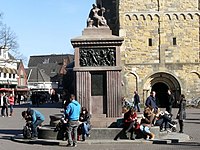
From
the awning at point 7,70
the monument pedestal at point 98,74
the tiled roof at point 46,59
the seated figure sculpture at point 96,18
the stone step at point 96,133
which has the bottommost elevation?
the stone step at point 96,133

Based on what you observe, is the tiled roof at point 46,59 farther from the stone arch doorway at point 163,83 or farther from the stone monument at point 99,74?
the stone monument at point 99,74

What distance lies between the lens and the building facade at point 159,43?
39.8 m

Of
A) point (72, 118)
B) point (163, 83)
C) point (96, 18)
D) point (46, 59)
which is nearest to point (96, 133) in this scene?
point (72, 118)

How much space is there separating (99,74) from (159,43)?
23.6 m

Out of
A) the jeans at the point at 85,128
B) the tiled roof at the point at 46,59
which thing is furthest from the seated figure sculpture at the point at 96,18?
the tiled roof at the point at 46,59

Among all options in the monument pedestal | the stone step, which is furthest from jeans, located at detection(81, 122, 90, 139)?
the monument pedestal

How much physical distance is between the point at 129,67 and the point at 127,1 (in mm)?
5768

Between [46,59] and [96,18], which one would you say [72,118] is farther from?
[46,59]

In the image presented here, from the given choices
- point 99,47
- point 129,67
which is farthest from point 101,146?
point 129,67

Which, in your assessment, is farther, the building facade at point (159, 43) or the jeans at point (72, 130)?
the building facade at point (159, 43)

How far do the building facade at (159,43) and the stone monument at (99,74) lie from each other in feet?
74.7

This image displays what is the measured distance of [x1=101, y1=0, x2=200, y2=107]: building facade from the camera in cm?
3981

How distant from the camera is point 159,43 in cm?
3991

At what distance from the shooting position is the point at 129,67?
3978cm
